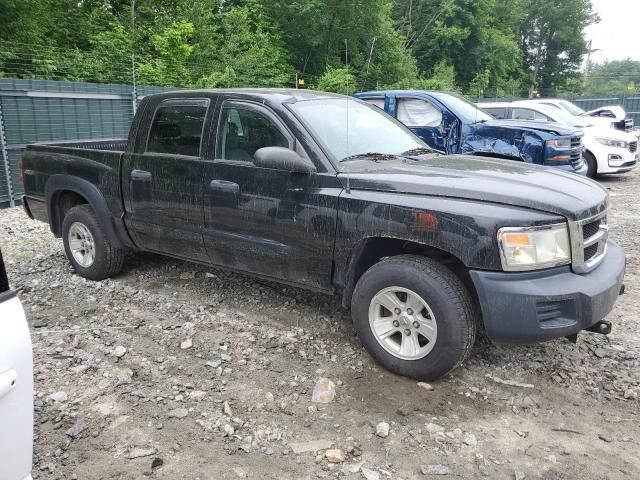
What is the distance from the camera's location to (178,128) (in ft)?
15.0

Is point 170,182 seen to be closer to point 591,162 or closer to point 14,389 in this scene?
point 14,389

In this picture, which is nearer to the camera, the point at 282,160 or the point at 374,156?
the point at 282,160

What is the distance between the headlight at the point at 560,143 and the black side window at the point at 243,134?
19.4 feet

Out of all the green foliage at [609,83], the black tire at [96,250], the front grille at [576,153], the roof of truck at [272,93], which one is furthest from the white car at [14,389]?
the green foliage at [609,83]

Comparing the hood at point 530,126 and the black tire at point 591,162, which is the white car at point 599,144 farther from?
the hood at point 530,126

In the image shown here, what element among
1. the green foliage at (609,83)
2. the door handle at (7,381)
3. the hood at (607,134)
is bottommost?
the door handle at (7,381)

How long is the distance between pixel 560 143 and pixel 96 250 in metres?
6.97

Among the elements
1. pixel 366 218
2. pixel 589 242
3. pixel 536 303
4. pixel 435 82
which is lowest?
pixel 536 303

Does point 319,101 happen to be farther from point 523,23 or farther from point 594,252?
point 523,23

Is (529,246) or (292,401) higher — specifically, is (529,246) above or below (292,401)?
above

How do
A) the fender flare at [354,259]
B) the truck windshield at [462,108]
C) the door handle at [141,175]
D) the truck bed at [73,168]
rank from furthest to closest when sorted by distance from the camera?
the truck windshield at [462,108]
the truck bed at [73,168]
the door handle at [141,175]
the fender flare at [354,259]

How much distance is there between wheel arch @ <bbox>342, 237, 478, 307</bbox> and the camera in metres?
3.48

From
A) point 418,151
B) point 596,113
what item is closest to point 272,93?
point 418,151

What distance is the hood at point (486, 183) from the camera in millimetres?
3188
